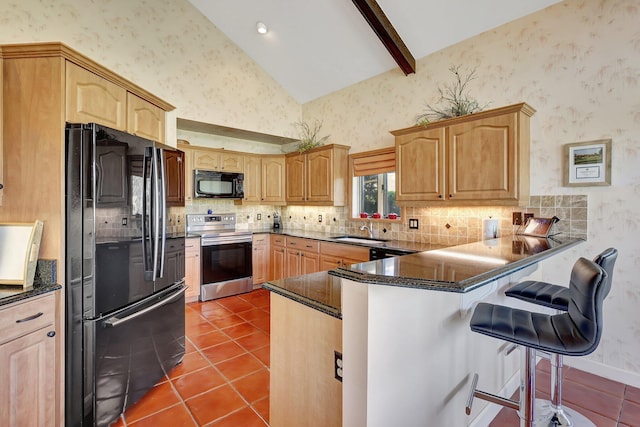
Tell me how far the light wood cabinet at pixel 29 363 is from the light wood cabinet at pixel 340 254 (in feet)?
8.52

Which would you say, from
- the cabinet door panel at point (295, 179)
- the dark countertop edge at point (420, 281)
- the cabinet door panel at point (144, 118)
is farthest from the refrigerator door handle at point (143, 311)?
the cabinet door panel at point (295, 179)

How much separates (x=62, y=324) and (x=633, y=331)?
395cm

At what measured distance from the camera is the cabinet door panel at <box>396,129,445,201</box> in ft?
10.1

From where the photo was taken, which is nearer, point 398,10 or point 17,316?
point 17,316

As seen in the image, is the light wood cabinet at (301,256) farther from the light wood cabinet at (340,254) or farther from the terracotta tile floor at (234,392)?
the terracotta tile floor at (234,392)

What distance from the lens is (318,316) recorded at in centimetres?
134

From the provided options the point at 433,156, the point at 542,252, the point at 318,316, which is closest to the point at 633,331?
the point at 542,252

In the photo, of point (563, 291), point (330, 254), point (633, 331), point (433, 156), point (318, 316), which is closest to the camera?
point (318, 316)

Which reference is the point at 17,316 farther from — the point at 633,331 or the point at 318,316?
the point at 633,331

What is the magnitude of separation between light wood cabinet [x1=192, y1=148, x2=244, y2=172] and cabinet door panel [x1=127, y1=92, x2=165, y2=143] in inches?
62.4

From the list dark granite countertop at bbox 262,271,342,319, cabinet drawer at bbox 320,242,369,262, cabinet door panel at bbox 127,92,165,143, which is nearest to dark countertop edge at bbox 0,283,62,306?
dark granite countertop at bbox 262,271,342,319

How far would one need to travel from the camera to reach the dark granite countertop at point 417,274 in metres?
1.02

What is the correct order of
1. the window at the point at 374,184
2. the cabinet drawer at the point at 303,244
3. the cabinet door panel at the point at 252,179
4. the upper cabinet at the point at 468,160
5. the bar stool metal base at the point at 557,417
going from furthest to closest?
the cabinet door panel at the point at 252,179 → the cabinet drawer at the point at 303,244 → the window at the point at 374,184 → the upper cabinet at the point at 468,160 → the bar stool metal base at the point at 557,417

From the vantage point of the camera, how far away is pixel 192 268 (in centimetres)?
416
